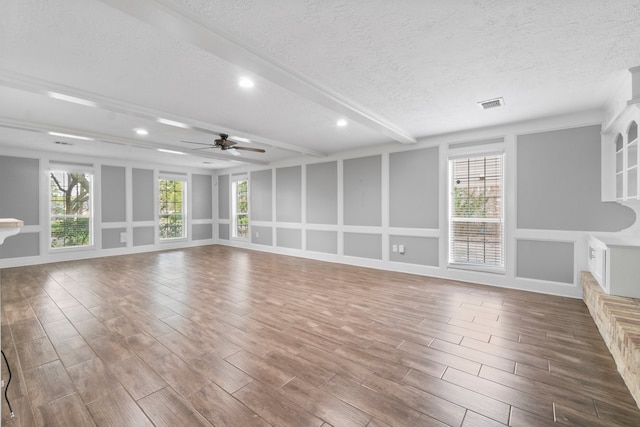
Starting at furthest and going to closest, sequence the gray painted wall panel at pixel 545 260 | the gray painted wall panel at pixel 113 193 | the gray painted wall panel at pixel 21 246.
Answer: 1. the gray painted wall panel at pixel 113 193
2. the gray painted wall panel at pixel 21 246
3. the gray painted wall panel at pixel 545 260

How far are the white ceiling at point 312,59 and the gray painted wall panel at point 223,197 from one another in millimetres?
5003

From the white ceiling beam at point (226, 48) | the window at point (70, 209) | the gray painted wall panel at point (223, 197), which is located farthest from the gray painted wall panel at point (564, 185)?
the window at point (70, 209)

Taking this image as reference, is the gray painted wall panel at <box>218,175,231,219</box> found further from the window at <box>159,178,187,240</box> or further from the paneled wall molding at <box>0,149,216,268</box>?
the window at <box>159,178,187,240</box>

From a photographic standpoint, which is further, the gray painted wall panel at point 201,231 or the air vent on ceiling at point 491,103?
the gray painted wall panel at point 201,231

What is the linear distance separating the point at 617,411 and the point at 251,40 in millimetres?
3434

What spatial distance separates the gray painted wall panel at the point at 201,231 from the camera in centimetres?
904

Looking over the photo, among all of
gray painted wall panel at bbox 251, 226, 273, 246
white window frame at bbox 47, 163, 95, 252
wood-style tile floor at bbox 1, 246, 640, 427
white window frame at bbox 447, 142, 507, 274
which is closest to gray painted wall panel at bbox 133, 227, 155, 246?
white window frame at bbox 47, 163, 95, 252

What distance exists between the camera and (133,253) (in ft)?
24.7

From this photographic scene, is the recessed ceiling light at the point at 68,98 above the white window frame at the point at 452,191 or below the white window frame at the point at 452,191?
above

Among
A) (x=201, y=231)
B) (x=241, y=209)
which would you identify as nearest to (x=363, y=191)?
(x=241, y=209)

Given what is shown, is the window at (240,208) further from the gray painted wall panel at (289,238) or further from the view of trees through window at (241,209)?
the gray painted wall panel at (289,238)

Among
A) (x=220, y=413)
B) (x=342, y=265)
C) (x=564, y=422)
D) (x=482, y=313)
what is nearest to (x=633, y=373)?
(x=564, y=422)

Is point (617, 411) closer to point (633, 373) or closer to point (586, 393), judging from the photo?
point (586, 393)

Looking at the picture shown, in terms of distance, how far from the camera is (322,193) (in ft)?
22.0
